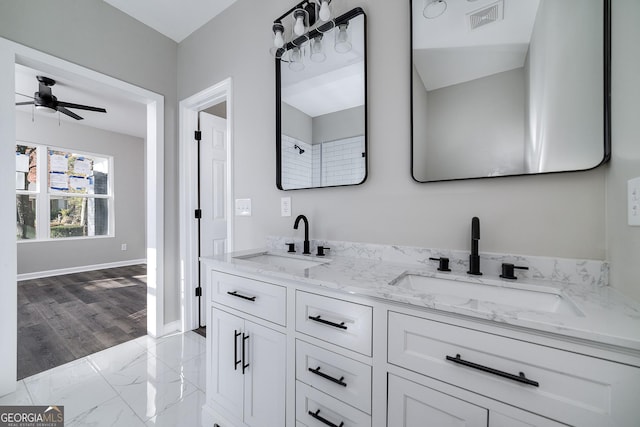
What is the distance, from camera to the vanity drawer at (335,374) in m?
0.86

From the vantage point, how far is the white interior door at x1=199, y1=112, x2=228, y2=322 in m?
2.61

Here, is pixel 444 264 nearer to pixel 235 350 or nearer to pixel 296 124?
pixel 235 350

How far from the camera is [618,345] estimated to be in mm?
521

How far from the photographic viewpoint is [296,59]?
1.68 m

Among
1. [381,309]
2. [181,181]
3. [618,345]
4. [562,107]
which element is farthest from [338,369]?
[181,181]

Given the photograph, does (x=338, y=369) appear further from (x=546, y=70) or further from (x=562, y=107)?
(x=546, y=70)

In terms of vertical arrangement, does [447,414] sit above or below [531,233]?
below

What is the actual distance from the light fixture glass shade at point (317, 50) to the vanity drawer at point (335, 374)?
1597 millimetres

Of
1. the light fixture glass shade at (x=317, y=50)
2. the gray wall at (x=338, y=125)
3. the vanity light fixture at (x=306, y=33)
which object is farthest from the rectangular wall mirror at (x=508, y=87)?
the light fixture glass shade at (x=317, y=50)

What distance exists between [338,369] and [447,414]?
356mm

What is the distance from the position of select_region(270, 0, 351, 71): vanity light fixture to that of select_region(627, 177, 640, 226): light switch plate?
1.34m

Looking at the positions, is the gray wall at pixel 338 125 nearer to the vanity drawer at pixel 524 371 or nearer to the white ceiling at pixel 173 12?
the vanity drawer at pixel 524 371

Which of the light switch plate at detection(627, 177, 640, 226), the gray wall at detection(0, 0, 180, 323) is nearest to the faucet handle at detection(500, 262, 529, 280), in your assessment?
the light switch plate at detection(627, 177, 640, 226)

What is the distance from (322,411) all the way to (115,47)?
9.79 ft
